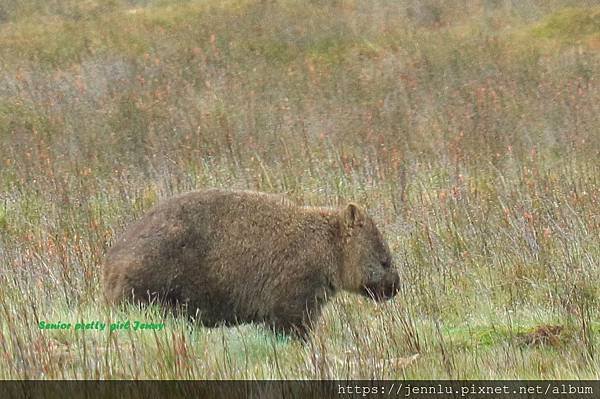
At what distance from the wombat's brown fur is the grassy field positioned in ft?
0.73

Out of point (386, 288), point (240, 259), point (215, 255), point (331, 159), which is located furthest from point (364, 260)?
point (331, 159)

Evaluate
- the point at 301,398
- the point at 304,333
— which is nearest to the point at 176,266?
the point at 304,333

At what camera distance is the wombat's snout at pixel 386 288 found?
745 centimetres

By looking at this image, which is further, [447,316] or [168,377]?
[447,316]

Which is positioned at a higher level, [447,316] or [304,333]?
[304,333]

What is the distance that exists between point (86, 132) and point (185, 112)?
166 cm

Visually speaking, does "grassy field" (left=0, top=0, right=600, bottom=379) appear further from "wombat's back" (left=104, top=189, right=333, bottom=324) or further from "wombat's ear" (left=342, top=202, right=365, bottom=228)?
"wombat's ear" (left=342, top=202, right=365, bottom=228)

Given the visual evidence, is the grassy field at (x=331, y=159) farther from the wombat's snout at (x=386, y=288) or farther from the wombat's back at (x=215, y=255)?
the wombat's back at (x=215, y=255)

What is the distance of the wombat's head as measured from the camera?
7.32 meters

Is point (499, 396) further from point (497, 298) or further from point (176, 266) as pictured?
point (497, 298)

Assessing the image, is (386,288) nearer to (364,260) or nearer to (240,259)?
(364,260)

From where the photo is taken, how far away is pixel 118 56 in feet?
66.7

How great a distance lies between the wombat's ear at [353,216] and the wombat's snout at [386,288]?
0.46 m

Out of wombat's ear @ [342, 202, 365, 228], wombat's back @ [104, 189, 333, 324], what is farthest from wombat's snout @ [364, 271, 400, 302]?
wombat's back @ [104, 189, 333, 324]
